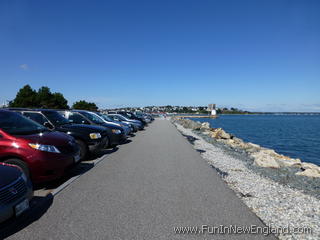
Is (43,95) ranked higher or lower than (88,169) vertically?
higher

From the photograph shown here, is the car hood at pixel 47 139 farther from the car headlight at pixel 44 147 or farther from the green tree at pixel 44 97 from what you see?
the green tree at pixel 44 97

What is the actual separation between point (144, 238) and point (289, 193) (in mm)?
3817

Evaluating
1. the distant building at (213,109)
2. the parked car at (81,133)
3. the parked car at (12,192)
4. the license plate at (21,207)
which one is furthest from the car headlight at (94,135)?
the distant building at (213,109)

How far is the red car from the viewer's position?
4121mm

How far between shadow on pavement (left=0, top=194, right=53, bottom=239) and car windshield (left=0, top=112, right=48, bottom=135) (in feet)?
5.44

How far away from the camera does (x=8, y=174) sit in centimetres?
295

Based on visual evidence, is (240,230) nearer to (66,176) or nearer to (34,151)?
(34,151)

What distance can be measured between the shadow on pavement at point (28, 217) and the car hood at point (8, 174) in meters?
0.53

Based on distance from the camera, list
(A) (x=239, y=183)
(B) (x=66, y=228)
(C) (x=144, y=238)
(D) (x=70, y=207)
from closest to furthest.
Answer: (C) (x=144, y=238) < (B) (x=66, y=228) < (D) (x=70, y=207) < (A) (x=239, y=183)

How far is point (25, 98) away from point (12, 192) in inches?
2539

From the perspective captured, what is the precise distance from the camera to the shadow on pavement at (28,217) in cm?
281

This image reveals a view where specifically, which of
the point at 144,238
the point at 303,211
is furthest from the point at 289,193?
the point at 144,238

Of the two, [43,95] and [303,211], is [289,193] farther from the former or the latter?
[43,95]

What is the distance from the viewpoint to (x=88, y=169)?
612 cm
